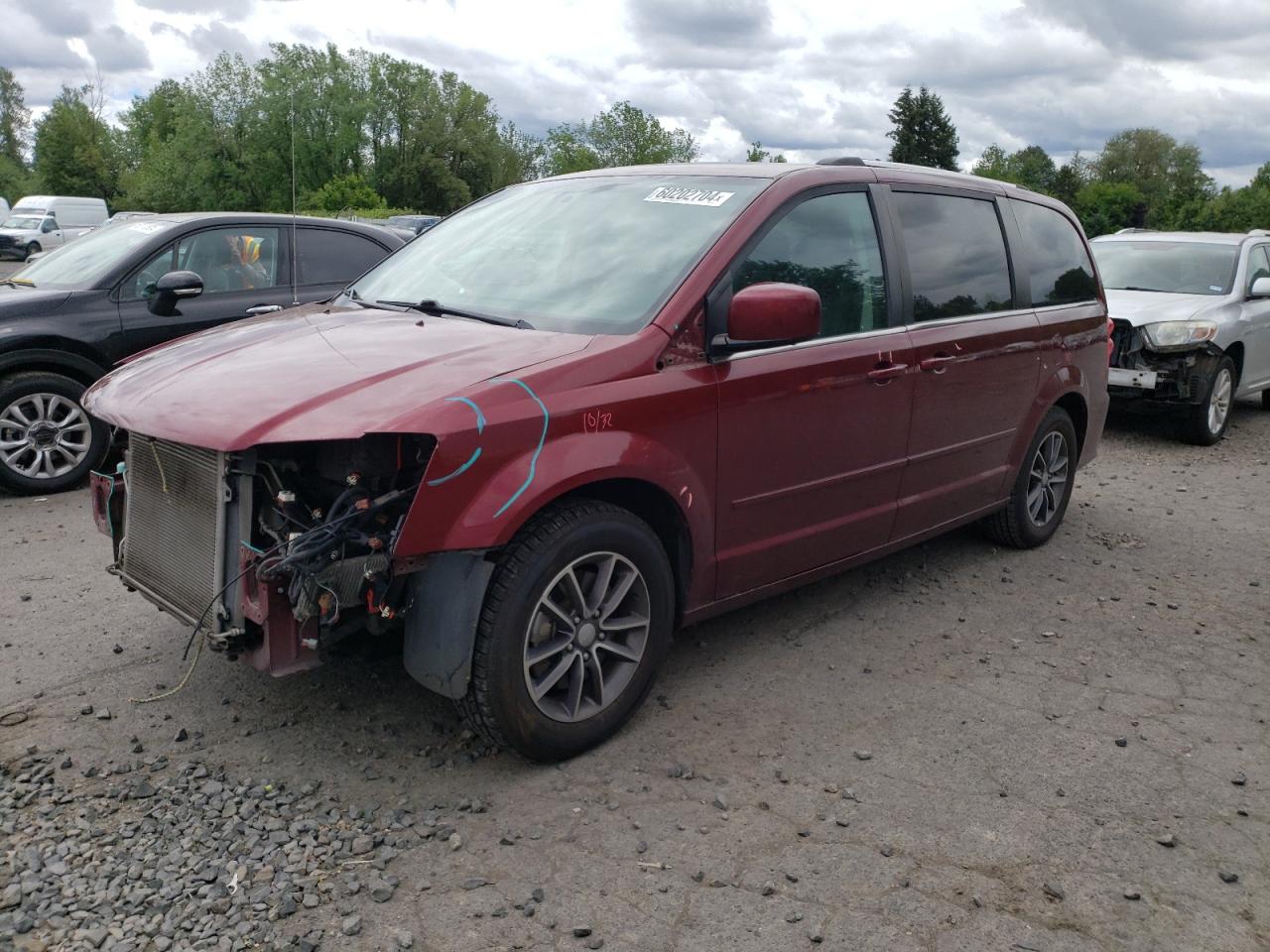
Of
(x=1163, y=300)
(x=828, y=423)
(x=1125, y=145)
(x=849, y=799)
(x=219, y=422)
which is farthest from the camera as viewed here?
(x=1125, y=145)

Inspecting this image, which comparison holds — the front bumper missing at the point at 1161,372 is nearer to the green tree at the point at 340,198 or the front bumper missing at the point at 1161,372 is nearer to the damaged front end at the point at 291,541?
the damaged front end at the point at 291,541

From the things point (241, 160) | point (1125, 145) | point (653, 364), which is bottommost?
point (653, 364)

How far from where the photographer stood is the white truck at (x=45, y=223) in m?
32.7

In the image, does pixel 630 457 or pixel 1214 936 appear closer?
pixel 1214 936

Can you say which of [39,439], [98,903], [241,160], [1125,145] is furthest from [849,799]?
[1125,145]

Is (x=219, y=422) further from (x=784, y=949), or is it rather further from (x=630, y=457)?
(x=784, y=949)

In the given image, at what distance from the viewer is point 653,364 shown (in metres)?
3.61

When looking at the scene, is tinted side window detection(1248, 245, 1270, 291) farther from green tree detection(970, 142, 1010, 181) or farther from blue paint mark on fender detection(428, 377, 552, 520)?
green tree detection(970, 142, 1010, 181)

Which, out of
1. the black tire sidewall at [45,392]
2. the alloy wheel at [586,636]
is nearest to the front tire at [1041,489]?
the alloy wheel at [586,636]

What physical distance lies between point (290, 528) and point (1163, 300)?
9110 mm

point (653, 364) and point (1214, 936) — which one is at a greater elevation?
point (653, 364)

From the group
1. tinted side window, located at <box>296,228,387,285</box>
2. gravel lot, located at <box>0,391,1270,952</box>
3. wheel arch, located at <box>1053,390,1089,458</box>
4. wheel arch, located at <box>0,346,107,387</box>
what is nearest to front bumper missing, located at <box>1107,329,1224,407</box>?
wheel arch, located at <box>1053,390,1089,458</box>

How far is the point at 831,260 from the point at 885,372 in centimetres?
51

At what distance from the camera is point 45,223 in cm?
3556
